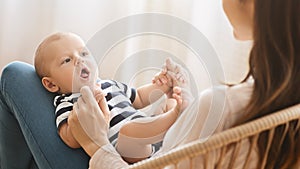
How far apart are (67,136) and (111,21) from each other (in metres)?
0.83

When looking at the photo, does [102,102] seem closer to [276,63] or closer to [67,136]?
[67,136]

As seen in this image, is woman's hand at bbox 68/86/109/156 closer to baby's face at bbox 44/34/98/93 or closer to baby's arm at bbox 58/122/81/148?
baby's arm at bbox 58/122/81/148

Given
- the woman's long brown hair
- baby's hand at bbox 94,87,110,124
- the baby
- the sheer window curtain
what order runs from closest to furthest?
the woman's long brown hair < the baby < baby's hand at bbox 94,87,110,124 < the sheer window curtain

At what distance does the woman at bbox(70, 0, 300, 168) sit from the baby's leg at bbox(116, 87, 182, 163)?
189 millimetres

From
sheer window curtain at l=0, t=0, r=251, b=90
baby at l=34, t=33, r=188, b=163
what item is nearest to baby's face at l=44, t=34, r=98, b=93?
baby at l=34, t=33, r=188, b=163

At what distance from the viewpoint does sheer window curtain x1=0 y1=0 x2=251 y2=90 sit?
180cm

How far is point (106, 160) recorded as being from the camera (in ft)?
3.22

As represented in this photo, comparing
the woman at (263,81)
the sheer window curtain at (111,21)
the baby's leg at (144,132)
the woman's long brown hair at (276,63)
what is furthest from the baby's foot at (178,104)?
the sheer window curtain at (111,21)

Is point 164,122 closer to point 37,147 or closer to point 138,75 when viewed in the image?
point 37,147

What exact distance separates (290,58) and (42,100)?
2.43ft

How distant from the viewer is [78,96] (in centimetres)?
120

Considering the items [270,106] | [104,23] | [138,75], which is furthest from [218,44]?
[270,106]

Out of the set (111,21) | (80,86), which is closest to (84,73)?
(80,86)

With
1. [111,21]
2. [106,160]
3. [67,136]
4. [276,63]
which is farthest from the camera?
[111,21]
